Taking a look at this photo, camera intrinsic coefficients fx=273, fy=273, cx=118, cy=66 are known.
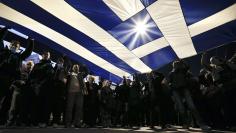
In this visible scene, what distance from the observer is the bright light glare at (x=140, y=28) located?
6.24 m

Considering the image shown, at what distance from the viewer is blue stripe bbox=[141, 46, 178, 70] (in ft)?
24.1

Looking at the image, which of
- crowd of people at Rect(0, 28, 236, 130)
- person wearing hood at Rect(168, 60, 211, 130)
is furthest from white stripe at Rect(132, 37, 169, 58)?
person wearing hood at Rect(168, 60, 211, 130)

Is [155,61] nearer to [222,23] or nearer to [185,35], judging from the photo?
[185,35]

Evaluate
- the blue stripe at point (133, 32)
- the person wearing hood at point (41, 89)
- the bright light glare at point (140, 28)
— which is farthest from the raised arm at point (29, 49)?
the bright light glare at point (140, 28)

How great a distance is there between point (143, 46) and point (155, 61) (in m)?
0.83

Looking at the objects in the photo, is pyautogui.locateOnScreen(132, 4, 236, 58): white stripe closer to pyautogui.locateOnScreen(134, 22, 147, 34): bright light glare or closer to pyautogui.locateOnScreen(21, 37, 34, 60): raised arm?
pyautogui.locateOnScreen(134, 22, 147, 34): bright light glare

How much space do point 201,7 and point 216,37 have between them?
47.7 inches

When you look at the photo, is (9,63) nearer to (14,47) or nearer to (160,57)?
(14,47)

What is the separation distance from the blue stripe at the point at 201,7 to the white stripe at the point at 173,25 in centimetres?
14

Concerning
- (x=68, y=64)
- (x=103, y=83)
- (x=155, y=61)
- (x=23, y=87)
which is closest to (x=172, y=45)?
(x=155, y=61)

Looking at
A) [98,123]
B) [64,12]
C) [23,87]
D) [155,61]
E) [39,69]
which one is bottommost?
[98,123]

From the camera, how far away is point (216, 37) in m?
6.25

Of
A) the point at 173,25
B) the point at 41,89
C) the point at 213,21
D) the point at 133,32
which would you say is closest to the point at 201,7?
the point at 213,21

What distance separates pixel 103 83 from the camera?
754 cm
